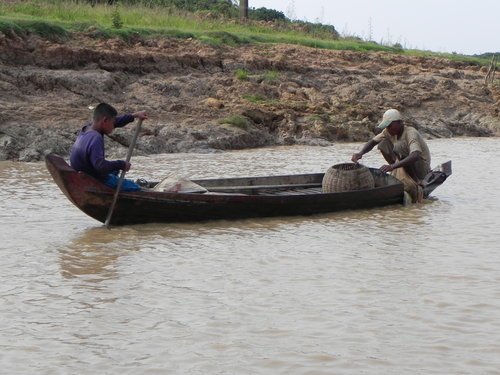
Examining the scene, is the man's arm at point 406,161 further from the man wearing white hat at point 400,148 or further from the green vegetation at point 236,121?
the green vegetation at point 236,121

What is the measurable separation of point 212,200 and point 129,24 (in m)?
13.1

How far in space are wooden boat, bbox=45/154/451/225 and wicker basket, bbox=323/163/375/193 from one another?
9.0 inches

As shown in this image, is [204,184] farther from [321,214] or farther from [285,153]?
[285,153]

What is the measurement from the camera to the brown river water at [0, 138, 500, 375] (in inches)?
230

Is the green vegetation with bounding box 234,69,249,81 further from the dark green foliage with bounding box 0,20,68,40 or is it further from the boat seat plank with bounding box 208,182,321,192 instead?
the boat seat plank with bounding box 208,182,321,192

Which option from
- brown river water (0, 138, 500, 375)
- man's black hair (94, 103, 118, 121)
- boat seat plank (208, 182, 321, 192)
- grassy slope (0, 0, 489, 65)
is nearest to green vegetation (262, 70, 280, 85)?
grassy slope (0, 0, 489, 65)

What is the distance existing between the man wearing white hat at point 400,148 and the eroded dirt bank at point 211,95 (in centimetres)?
508

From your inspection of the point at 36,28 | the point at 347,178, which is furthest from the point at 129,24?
the point at 347,178

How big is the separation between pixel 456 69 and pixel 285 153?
36.3 feet

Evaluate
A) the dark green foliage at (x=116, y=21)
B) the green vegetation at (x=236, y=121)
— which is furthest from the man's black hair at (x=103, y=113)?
the dark green foliage at (x=116, y=21)

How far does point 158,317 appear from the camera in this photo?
6680 millimetres

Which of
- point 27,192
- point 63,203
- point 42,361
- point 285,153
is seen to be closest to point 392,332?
point 42,361

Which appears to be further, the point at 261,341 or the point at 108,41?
the point at 108,41

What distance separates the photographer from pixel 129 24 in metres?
22.3
